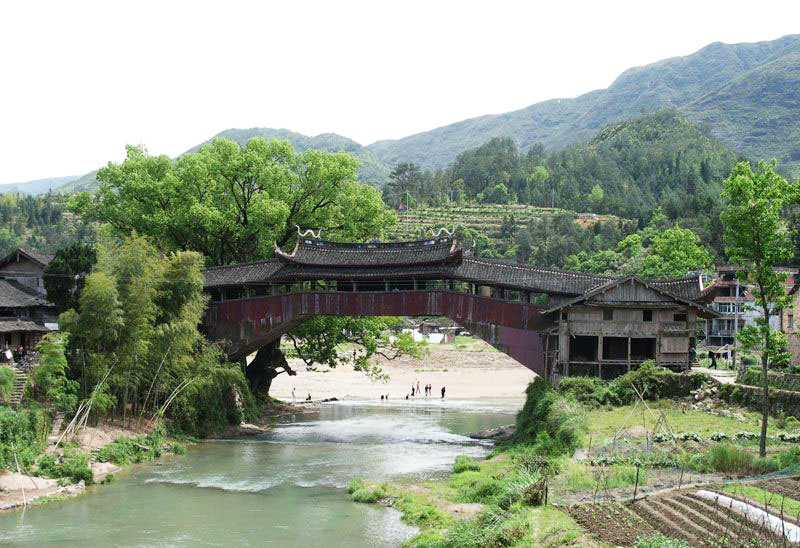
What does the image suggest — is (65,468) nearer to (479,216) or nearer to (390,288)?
(390,288)

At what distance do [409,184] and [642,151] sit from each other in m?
48.0

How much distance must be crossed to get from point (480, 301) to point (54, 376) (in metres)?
16.2

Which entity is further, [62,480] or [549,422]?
[549,422]

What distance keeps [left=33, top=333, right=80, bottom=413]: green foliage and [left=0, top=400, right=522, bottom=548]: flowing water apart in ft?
10.7

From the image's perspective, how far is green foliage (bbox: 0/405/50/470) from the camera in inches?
A: 1032

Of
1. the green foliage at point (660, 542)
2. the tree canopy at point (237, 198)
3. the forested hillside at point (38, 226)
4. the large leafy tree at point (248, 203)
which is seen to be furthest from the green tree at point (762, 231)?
the forested hillside at point (38, 226)

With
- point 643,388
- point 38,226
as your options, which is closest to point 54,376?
point 643,388

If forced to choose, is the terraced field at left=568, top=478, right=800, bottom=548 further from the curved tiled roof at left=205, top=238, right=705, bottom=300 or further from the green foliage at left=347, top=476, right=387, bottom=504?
the curved tiled roof at left=205, top=238, right=705, bottom=300

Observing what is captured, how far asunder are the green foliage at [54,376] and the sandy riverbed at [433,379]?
85.4ft

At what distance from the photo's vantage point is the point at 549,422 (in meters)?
29.3

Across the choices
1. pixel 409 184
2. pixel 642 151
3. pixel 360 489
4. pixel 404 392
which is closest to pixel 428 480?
pixel 360 489

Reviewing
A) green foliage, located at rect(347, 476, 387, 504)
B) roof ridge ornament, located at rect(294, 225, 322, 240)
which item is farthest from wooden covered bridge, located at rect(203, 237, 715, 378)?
green foliage, located at rect(347, 476, 387, 504)

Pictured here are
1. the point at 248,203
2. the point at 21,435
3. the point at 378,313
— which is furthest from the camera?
the point at 248,203

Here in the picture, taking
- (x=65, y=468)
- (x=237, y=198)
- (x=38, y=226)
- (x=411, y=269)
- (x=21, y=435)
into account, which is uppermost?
(x=38, y=226)
